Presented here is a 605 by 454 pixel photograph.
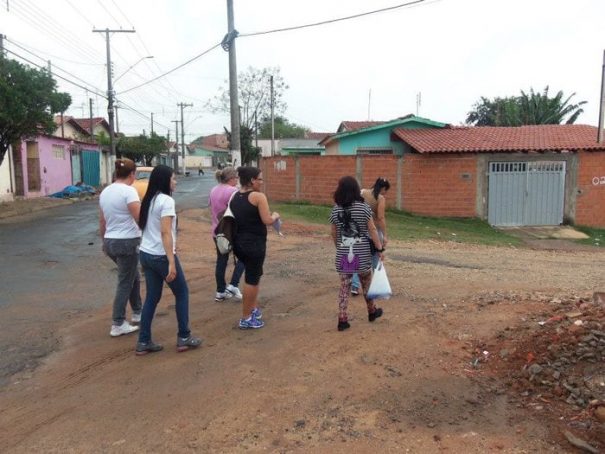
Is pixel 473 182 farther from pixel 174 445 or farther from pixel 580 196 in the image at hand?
pixel 174 445

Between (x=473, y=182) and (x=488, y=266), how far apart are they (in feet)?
29.8

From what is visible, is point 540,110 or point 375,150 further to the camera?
point 540,110

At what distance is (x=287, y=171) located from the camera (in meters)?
19.4

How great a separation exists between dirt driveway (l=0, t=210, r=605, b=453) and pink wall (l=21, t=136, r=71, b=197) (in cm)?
2243

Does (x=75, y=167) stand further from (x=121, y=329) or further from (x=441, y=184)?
(x=121, y=329)

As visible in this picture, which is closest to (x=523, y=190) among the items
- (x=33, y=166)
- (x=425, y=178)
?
(x=425, y=178)

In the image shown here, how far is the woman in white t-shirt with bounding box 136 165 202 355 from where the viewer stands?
4.24 meters

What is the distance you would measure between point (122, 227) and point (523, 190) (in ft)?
50.4

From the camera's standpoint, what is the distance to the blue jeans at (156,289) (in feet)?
14.1

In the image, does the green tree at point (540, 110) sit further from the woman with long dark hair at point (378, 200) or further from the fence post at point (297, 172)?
the woman with long dark hair at point (378, 200)

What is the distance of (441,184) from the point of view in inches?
684

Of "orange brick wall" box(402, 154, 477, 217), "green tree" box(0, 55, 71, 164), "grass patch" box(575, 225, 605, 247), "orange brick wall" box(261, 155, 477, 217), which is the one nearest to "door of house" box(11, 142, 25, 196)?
"green tree" box(0, 55, 71, 164)

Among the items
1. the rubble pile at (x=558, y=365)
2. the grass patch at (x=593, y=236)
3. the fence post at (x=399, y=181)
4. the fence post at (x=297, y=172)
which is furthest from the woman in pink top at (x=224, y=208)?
the fence post at (x=297, y=172)

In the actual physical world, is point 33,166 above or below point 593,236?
above
